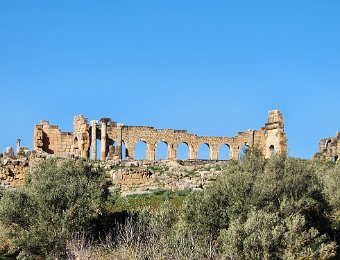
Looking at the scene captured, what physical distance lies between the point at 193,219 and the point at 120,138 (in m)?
35.9

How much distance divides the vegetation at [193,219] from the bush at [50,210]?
0.14ft

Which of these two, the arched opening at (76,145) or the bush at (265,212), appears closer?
the bush at (265,212)

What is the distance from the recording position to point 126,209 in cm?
3816

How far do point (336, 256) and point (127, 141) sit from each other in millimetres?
39602

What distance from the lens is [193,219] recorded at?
32.0 metres

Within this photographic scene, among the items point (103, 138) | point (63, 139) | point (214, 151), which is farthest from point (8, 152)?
point (214, 151)

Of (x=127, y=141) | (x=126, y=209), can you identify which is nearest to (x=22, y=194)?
(x=126, y=209)

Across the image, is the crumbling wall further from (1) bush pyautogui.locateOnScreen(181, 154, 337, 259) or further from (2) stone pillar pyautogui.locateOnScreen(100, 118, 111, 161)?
(1) bush pyautogui.locateOnScreen(181, 154, 337, 259)

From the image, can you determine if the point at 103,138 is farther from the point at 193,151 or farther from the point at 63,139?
the point at 193,151

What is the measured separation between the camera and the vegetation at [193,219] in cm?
2830

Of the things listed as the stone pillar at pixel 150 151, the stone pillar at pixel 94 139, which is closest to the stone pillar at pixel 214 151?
the stone pillar at pixel 150 151

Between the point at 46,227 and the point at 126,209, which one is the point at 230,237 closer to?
the point at 46,227

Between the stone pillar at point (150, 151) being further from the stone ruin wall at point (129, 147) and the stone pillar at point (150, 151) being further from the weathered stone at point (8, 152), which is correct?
the weathered stone at point (8, 152)

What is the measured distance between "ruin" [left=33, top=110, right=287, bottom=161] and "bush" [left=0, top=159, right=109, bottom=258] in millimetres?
25196
